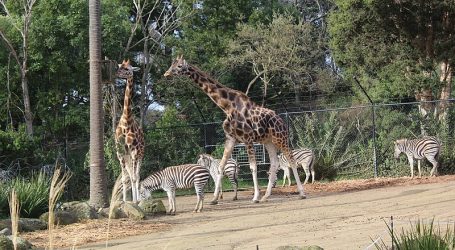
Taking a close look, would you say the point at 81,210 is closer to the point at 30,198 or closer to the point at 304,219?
the point at 30,198

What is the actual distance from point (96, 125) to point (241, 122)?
367cm

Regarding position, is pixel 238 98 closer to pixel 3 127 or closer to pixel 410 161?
pixel 410 161

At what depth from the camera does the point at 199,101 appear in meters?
29.2

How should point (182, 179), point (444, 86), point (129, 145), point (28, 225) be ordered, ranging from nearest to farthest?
point (28, 225) → point (182, 179) → point (129, 145) → point (444, 86)

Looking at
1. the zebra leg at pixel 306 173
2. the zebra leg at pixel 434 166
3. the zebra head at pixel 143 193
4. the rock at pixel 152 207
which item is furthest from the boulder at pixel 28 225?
the zebra leg at pixel 434 166

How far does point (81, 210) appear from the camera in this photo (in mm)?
12086

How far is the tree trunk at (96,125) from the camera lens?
1363cm

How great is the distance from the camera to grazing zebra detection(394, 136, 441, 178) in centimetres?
1920

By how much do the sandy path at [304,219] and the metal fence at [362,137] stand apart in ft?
17.0

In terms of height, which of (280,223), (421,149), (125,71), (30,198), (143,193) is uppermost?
(125,71)

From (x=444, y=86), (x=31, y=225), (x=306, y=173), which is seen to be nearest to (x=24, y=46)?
(x=306, y=173)

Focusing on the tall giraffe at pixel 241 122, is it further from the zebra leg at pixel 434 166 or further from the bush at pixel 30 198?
the zebra leg at pixel 434 166

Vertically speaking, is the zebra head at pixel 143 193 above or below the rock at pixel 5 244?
above

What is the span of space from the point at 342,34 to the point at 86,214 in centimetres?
1382
